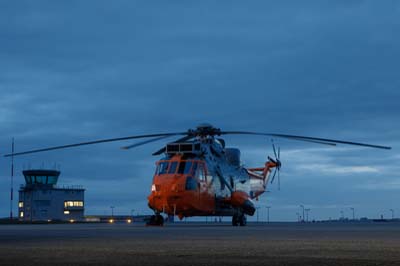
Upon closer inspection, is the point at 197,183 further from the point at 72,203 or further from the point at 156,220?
the point at 72,203

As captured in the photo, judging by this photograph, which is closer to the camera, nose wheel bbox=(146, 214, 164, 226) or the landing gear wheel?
nose wheel bbox=(146, 214, 164, 226)

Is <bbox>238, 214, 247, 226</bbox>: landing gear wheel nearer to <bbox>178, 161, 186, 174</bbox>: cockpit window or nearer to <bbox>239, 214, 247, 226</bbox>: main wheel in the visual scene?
<bbox>239, 214, 247, 226</bbox>: main wheel

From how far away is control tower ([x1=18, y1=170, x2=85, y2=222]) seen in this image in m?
98.6

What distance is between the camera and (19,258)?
31.6 ft

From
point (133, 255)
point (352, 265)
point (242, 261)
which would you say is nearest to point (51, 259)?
point (133, 255)

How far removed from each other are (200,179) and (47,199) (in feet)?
230

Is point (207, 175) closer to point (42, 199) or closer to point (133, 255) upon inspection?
point (133, 255)

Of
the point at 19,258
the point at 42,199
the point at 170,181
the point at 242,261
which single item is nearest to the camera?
the point at 242,261

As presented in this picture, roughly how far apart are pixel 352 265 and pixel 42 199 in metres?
95.6

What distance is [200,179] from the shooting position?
34656mm

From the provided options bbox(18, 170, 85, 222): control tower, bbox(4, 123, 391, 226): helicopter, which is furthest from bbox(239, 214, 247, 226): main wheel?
bbox(18, 170, 85, 222): control tower

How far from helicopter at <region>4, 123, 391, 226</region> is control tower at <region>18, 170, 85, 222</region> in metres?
65.5

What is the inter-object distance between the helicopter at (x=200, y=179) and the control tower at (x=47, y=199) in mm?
65511

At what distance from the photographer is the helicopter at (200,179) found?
3372 centimetres
